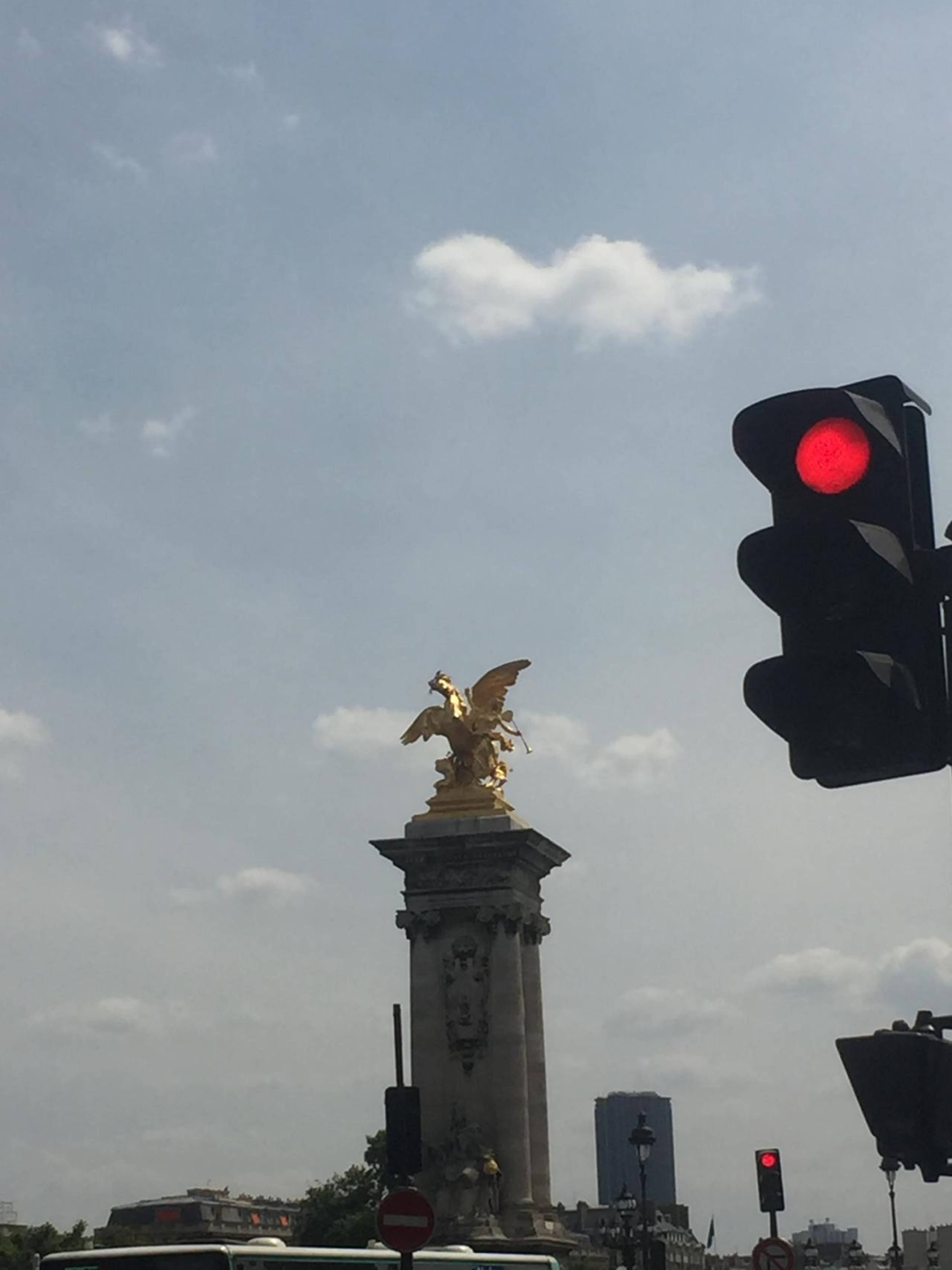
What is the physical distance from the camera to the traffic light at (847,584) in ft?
20.4

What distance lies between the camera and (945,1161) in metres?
6.57

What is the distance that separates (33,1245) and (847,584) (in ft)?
374

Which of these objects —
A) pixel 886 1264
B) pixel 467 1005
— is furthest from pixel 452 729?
pixel 886 1264

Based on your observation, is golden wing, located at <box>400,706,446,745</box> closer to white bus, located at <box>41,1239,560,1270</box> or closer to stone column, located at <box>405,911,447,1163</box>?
stone column, located at <box>405,911,447,1163</box>

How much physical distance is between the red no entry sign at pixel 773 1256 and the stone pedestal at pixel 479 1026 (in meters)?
34.8

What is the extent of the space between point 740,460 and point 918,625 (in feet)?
2.18

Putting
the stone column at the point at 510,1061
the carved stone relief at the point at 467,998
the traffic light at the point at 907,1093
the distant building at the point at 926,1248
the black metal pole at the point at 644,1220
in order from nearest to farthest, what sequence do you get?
the traffic light at the point at 907,1093, the black metal pole at the point at 644,1220, the stone column at the point at 510,1061, the carved stone relief at the point at 467,998, the distant building at the point at 926,1248

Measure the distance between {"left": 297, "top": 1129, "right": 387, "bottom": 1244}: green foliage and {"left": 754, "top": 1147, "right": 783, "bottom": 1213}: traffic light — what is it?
73.0 metres

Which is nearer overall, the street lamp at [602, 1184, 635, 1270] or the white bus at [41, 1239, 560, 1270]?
the white bus at [41, 1239, 560, 1270]

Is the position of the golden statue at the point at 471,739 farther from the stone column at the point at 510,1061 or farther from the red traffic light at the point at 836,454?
the red traffic light at the point at 836,454

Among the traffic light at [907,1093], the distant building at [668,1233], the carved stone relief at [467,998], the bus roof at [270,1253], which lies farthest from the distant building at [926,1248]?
the traffic light at [907,1093]

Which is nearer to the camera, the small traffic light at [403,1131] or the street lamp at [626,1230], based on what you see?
the small traffic light at [403,1131]

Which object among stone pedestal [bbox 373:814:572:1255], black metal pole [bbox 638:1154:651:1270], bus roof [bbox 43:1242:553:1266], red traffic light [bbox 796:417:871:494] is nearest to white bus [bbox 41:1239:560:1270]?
bus roof [bbox 43:1242:553:1266]

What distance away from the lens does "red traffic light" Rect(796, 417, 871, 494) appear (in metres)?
6.21
